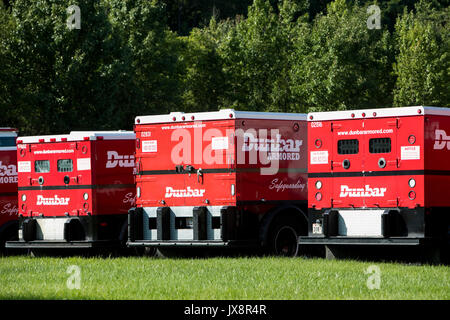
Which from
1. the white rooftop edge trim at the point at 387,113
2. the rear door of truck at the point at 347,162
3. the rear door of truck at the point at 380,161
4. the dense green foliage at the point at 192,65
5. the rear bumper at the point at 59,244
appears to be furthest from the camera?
the dense green foliage at the point at 192,65

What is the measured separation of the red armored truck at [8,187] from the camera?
21.8 meters

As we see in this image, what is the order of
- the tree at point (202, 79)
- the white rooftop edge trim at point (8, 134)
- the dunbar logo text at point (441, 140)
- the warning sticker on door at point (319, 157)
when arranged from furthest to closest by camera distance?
the tree at point (202, 79)
the white rooftop edge trim at point (8, 134)
the warning sticker on door at point (319, 157)
the dunbar logo text at point (441, 140)

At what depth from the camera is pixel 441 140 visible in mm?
16328

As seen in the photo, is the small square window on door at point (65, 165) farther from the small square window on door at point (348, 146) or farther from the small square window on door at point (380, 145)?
the small square window on door at point (380, 145)

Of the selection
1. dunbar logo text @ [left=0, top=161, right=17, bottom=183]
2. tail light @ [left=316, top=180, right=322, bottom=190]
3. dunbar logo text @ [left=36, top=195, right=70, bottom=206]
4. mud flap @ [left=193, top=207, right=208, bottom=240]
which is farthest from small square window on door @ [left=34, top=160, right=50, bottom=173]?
tail light @ [left=316, top=180, right=322, bottom=190]

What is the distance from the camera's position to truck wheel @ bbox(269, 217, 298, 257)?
1872 cm

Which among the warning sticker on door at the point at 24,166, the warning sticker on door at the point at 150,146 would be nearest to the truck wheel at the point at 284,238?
the warning sticker on door at the point at 150,146

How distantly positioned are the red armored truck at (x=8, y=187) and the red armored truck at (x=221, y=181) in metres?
3.97

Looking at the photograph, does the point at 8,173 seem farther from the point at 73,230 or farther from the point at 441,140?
the point at 441,140

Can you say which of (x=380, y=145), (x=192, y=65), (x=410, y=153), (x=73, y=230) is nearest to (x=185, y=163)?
(x=73, y=230)

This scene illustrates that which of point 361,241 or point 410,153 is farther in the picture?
point 361,241

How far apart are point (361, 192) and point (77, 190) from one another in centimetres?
635

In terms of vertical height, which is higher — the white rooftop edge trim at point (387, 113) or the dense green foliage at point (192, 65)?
the dense green foliage at point (192, 65)

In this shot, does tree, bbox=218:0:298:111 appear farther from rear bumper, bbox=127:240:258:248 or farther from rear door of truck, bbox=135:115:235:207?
rear bumper, bbox=127:240:258:248
